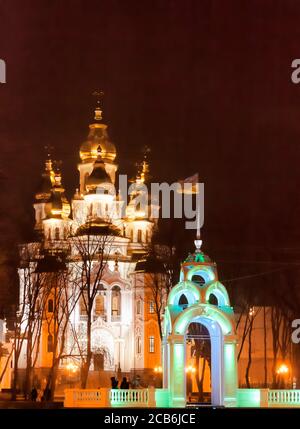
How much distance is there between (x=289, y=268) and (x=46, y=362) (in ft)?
128

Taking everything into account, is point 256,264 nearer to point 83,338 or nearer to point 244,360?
point 244,360

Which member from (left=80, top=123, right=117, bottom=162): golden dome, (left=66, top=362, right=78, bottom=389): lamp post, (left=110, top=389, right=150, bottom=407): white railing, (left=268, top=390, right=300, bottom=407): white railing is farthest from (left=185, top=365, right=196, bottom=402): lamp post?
(left=80, top=123, right=117, bottom=162): golden dome

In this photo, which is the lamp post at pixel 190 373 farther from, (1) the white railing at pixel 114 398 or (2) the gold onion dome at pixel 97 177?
(2) the gold onion dome at pixel 97 177

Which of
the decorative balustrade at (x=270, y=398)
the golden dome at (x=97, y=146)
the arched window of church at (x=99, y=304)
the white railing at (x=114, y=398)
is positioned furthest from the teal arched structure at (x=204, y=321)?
the golden dome at (x=97, y=146)

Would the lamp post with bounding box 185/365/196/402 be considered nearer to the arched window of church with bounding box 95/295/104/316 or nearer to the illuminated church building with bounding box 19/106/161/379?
the illuminated church building with bounding box 19/106/161/379

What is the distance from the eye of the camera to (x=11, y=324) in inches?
3263

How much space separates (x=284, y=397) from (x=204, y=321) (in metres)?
4.09

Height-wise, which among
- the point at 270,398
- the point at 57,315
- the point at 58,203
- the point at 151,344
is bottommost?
the point at 270,398

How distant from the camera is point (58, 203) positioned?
346ft

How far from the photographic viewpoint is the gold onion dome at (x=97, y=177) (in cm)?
9775

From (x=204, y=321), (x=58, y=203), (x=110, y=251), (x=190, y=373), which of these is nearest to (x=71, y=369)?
(x=110, y=251)

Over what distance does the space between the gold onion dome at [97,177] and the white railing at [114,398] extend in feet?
208

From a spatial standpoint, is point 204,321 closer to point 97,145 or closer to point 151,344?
point 151,344
